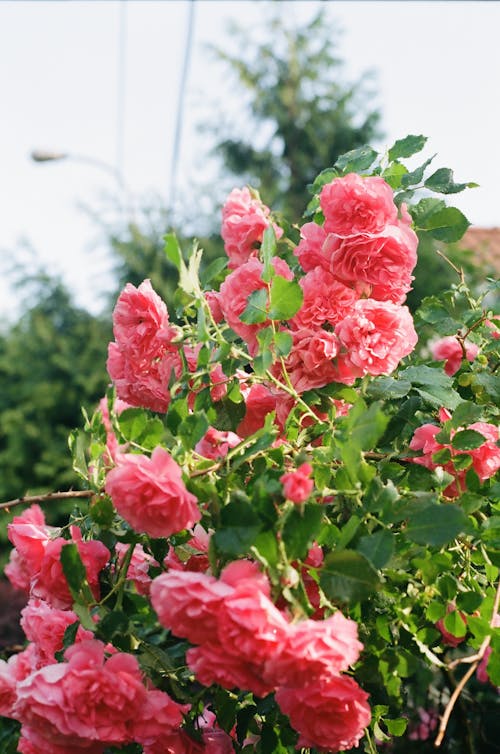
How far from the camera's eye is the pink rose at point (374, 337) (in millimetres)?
1220

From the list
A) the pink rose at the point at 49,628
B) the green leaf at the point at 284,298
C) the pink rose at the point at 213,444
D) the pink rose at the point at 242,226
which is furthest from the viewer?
the pink rose at the point at 242,226

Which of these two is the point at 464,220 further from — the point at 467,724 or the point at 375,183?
the point at 467,724

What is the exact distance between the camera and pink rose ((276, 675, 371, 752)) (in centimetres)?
98

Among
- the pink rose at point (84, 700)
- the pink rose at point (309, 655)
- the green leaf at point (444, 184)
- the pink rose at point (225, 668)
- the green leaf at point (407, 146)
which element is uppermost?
the green leaf at point (407, 146)

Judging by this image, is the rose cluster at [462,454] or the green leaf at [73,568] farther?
the rose cluster at [462,454]

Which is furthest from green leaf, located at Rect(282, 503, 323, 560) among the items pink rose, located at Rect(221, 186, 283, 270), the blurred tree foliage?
the blurred tree foliage

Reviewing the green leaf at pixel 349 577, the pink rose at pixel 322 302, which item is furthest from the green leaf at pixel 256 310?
the green leaf at pixel 349 577

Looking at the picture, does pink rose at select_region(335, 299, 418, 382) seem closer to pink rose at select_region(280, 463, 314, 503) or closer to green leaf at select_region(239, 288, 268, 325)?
green leaf at select_region(239, 288, 268, 325)

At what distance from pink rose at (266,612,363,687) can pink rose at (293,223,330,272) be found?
58 cm

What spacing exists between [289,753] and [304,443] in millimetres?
488

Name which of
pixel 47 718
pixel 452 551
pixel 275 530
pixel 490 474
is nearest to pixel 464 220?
pixel 490 474

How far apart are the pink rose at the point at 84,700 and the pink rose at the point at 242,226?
69cm

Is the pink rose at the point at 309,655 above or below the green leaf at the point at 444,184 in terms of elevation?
below

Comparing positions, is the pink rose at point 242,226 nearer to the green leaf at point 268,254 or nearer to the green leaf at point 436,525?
the green leaf at point 268,254
